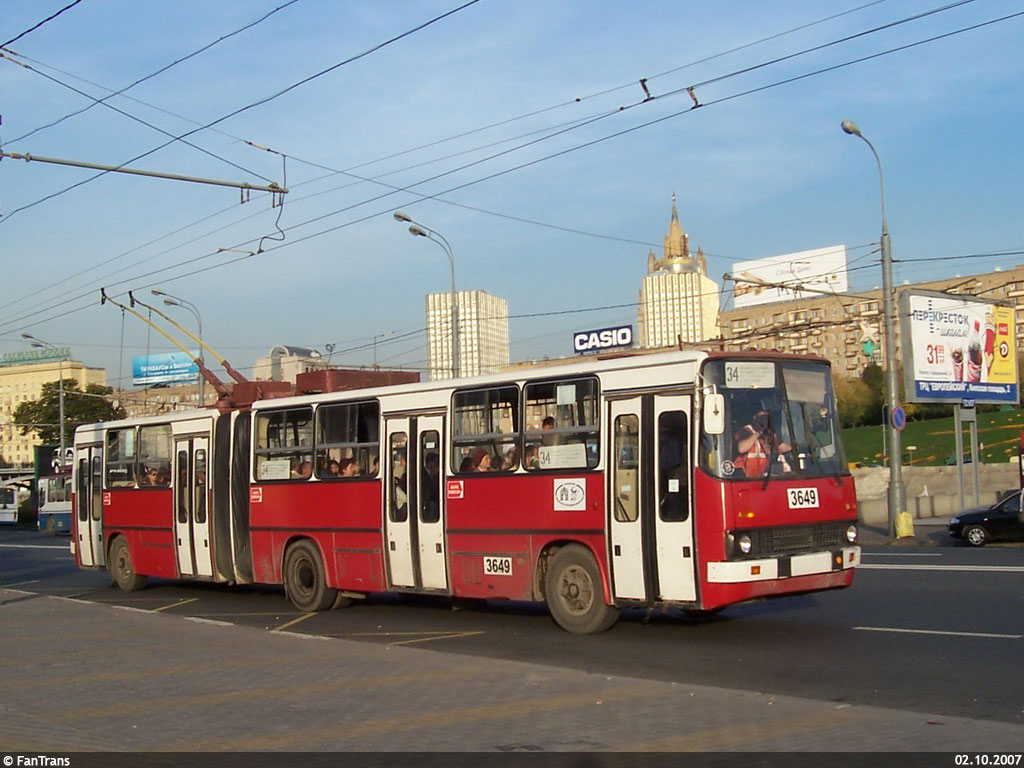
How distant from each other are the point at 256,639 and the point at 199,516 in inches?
242

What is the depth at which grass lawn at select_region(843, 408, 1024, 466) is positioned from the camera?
6675cm

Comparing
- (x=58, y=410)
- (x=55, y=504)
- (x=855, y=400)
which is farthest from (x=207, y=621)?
(x=855, y=400)

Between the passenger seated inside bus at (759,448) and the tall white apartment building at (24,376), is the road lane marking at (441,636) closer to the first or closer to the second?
the passenger seated inside bus at (759,448)

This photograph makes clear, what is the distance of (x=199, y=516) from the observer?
18219mm

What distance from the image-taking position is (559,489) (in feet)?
41.6

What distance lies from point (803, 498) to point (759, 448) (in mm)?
706

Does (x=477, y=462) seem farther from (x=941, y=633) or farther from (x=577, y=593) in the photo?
(x=941, y=633)

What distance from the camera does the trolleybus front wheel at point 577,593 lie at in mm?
12359

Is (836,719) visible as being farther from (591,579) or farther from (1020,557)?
(1020,557)

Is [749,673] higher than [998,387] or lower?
lower

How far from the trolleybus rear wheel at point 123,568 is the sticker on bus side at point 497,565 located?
29.6 feet

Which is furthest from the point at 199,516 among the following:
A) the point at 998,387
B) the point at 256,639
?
the point at 998,387

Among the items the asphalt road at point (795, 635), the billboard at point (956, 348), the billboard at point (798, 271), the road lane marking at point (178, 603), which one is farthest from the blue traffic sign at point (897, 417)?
the billboard at point (798, 271)

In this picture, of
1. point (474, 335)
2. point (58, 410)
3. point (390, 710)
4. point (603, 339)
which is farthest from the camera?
point (474, 335)
